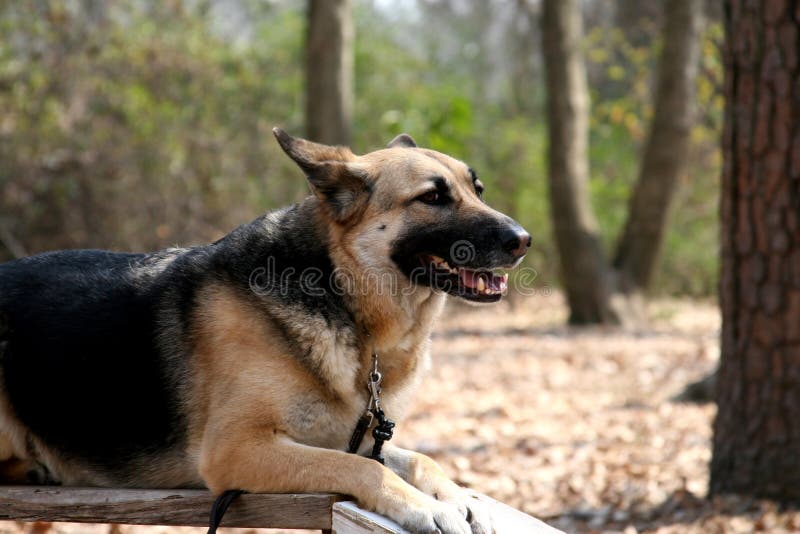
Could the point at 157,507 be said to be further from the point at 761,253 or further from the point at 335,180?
the point at 761,253

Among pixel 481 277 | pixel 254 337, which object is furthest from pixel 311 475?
pixel 481 277

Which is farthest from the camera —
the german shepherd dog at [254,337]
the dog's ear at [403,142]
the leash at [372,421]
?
the dog's ear at [403,142]

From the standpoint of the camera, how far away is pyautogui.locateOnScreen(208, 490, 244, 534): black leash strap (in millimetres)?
2939

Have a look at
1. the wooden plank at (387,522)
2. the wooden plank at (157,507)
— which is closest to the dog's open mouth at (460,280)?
the wooden plank at (387,522)

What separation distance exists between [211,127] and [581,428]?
814cm

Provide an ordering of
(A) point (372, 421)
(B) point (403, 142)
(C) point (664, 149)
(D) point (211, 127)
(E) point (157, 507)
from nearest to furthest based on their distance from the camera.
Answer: (E) point (157, 507) < (A) point (372, 421) < (B) point (403, 142) < (C) point (664, 149) < (D) point (211, 127)

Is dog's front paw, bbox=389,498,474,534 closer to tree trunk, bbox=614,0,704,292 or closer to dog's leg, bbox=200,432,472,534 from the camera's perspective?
dog's leg, bbox=200,432,472,534

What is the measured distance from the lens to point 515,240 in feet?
11.7

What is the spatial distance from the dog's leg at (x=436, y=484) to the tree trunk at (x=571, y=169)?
9.26m

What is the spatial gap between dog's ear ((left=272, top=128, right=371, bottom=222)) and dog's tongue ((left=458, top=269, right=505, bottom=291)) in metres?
0.55

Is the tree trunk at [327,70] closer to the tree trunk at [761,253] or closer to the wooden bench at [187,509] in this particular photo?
the tree trunk at [761,253]

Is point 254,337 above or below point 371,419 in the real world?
above

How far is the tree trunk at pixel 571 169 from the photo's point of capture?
12391 millimetres

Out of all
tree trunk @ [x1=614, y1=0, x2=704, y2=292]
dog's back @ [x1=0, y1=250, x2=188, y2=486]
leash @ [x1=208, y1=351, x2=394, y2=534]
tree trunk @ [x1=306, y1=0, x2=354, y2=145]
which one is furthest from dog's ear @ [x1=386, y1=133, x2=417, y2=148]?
tree trunk @ [x1=614, y1=0, x2=704, y2=292]
